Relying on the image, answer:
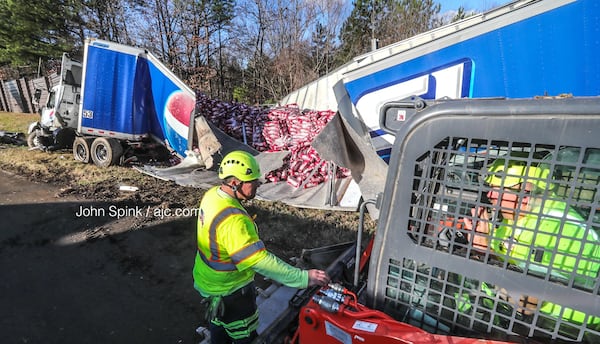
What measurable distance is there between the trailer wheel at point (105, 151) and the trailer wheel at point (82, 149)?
21cm

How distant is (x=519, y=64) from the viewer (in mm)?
2914

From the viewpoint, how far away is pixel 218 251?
1.95 m

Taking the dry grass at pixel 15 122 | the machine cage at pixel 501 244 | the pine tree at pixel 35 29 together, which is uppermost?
the pine tree at pixel 35 29

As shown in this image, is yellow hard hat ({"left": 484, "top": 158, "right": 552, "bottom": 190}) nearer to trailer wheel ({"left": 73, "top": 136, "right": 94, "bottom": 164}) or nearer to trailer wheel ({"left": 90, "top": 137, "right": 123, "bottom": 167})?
trailer wheel ({"left": 90, "top": 137, "right": 123, "bottom": 167})

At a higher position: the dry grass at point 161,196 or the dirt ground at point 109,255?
the dry grass at point 161,196

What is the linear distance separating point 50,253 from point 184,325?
2864 millimetres

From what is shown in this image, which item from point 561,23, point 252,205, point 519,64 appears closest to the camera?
point 561,23

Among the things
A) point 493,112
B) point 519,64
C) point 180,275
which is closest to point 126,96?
point 180,275

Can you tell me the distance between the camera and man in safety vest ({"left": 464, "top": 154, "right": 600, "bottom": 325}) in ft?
2.97

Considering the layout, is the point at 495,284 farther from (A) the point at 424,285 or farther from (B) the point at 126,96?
(B) the point at 126,96

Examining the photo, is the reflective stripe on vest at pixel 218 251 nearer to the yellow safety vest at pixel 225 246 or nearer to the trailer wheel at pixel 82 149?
the yellow safety vest at pixel 225 246

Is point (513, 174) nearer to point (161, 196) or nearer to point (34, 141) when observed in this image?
point (161, 196)

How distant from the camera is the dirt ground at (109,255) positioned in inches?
132

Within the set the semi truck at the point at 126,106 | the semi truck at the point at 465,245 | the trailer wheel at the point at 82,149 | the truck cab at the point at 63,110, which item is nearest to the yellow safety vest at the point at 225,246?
the semi truck at the point at 465,245
